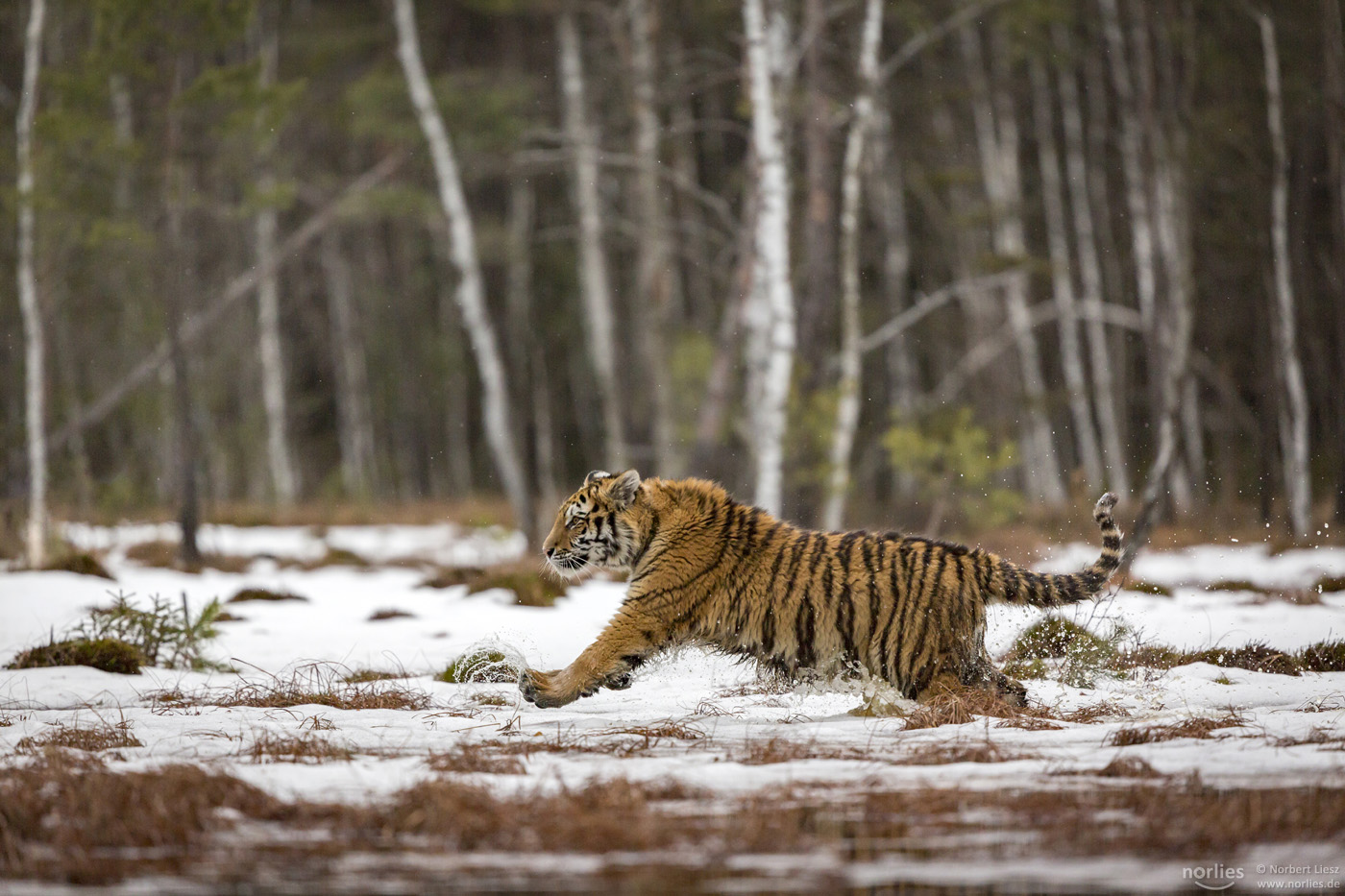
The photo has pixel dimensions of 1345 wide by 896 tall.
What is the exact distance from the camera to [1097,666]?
7.41 meters

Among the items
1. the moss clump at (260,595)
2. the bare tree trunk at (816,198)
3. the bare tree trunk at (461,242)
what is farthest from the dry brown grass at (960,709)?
the bare tree trunk at (461,242)

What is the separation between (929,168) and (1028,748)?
2495cm

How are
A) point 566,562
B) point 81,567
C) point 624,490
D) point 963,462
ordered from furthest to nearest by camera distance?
point 963,462, point 81,567, point 566,562, point 624,490

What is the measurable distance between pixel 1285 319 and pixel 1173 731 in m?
14.0

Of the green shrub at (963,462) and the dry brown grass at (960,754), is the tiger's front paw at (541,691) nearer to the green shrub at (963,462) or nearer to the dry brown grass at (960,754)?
the dry brown grass at (960,754)

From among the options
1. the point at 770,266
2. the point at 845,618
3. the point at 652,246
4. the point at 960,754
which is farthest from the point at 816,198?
the point at 960,754

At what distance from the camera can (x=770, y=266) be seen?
47.1ft

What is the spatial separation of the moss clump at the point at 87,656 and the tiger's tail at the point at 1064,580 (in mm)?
5421

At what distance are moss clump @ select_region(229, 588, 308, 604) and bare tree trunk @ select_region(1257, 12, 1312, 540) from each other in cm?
1338

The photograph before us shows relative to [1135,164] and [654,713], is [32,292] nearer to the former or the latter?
[654,713]

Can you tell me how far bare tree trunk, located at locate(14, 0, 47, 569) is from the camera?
15.3 metres

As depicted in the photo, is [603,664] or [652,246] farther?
[652,246]

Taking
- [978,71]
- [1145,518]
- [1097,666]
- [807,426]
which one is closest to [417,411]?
[978,71]

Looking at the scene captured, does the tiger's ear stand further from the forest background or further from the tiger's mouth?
the forest background
